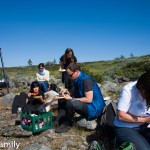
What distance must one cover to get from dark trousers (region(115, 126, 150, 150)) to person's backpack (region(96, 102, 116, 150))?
2.25 ft

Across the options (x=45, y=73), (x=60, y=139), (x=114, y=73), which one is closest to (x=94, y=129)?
(x=60, y=139)

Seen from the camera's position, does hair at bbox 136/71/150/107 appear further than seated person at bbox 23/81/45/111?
No

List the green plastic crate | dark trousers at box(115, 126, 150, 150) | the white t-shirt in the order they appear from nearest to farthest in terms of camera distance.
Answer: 1. dark trousers at box(115, 126, 150, 150)
2. the white t-shirt
3. the green plastic crate

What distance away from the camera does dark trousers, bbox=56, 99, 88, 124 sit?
5523 mm

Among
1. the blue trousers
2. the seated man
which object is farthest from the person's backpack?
the blue trousers

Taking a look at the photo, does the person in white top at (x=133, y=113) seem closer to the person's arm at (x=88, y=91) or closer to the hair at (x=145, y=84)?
the hair at (x=145, y=84)

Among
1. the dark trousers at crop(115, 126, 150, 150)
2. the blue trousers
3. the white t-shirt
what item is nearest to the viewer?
the dark trousers at crop(115, 126, 150, 150)

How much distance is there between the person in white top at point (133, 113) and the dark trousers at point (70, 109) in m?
1.44

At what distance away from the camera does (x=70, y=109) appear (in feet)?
18.4

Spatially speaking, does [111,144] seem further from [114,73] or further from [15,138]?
[114,73]

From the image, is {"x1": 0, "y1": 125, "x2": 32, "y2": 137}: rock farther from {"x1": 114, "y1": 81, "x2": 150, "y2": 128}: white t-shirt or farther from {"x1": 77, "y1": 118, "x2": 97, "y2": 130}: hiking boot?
{"x1": 114, "y1": 81, "x2": 150, "y2": 128}: white t-shirt

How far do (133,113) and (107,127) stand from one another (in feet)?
3.43

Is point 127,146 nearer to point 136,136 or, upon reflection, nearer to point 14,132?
point 136,136

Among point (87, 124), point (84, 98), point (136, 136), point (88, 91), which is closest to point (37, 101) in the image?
point (87, 124)
